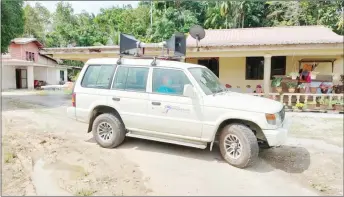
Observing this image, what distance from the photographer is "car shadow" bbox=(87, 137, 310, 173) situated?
3273 mm

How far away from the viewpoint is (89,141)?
213 inches

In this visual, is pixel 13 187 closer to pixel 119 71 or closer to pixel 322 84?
pixel 119 71

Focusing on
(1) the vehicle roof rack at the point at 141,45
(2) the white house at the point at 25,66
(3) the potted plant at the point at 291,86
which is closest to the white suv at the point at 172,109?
(1) the vehicle roof rack at the point at 141,45

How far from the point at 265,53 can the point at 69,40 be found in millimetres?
8792

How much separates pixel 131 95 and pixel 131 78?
1.05ft

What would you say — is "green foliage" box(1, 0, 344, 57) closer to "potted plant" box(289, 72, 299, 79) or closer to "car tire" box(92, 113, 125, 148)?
"potted plant" box(289, 72, 299, 79)

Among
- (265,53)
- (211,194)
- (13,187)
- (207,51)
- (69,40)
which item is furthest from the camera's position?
(69,40)

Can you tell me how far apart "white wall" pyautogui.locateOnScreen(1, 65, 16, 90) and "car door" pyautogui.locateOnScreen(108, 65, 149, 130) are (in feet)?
70.7

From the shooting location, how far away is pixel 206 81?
178 inches

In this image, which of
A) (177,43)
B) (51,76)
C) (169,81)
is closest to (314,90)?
(169,81)

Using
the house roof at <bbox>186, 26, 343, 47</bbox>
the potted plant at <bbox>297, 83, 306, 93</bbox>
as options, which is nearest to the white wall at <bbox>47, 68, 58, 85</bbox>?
the house roof at <bbox>186, 26, 343, 47</bbox>

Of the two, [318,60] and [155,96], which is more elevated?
[318,60]

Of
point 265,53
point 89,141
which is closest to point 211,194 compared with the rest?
point 89,141

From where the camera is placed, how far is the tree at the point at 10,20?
1138 centimetres
